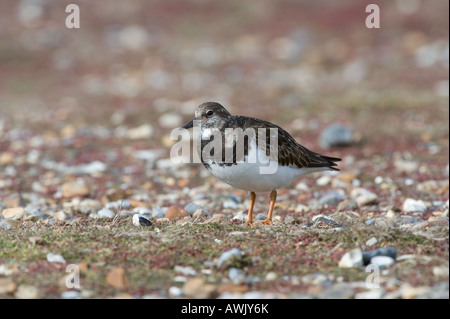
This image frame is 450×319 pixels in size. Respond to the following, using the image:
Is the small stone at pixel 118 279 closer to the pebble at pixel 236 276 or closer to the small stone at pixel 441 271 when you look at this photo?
the pebble at pixel 236 276

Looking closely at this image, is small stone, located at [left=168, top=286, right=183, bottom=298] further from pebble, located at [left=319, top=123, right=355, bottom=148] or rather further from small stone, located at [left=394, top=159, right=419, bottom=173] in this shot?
pebble, located at [left=319, top=123, right=355, bottom=148]

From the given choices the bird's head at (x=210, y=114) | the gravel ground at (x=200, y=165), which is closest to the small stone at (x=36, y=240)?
the gravel ground at (x=200, y=165)

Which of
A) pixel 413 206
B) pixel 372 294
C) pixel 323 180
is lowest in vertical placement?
pixel 372 294

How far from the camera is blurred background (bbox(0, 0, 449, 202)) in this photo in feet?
38.8

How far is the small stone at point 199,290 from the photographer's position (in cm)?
489

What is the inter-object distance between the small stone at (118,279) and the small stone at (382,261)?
6.03ft

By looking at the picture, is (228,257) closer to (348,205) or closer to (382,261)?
(382,261)

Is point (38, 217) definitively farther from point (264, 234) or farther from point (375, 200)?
point (375, 200)

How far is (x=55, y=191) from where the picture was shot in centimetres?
980

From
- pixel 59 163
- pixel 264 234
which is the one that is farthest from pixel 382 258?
pixel 59 163

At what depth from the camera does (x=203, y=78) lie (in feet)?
60.5

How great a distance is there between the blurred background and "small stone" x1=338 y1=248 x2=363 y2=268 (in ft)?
16.8

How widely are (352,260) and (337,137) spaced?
654cm

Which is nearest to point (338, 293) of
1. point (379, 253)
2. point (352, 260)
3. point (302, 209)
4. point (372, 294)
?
point (372, 294)
